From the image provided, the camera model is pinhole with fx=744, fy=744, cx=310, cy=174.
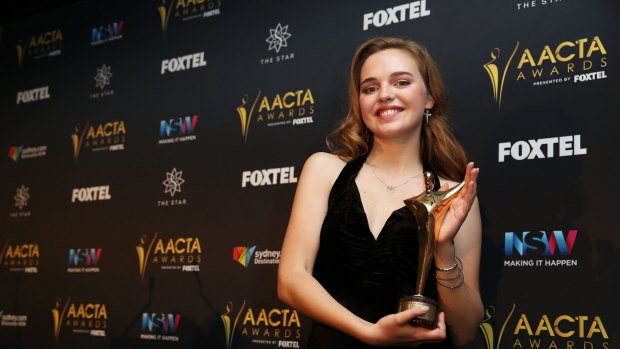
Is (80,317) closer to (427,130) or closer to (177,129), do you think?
(177,129)

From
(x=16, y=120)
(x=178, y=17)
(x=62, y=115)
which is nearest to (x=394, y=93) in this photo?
(x=178, y=17)

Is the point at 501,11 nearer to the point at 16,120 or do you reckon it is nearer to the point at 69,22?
the point at 69,22

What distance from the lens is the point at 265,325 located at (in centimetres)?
361

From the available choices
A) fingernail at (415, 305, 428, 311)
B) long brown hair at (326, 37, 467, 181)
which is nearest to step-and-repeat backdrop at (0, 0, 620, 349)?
long brown hair at (326, 37, 467, 181)

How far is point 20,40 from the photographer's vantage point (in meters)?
5.27

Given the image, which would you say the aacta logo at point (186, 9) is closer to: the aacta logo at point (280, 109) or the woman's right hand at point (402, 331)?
the aacta logo at point (280, 109)

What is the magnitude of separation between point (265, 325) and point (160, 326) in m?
0.73

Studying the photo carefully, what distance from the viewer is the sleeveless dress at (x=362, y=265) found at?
2369 mm

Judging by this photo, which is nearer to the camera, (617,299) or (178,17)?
(617,299)

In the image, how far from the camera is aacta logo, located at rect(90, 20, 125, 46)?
4.74m

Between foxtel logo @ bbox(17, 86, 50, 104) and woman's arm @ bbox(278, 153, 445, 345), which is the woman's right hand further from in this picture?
foxtel logo @ bbox(17, 86, 50, 104)

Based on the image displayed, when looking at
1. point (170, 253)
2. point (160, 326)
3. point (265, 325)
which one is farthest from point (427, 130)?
point (160, 326)

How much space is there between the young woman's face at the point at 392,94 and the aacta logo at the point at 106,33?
2541 mm

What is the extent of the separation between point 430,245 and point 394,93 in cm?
60
